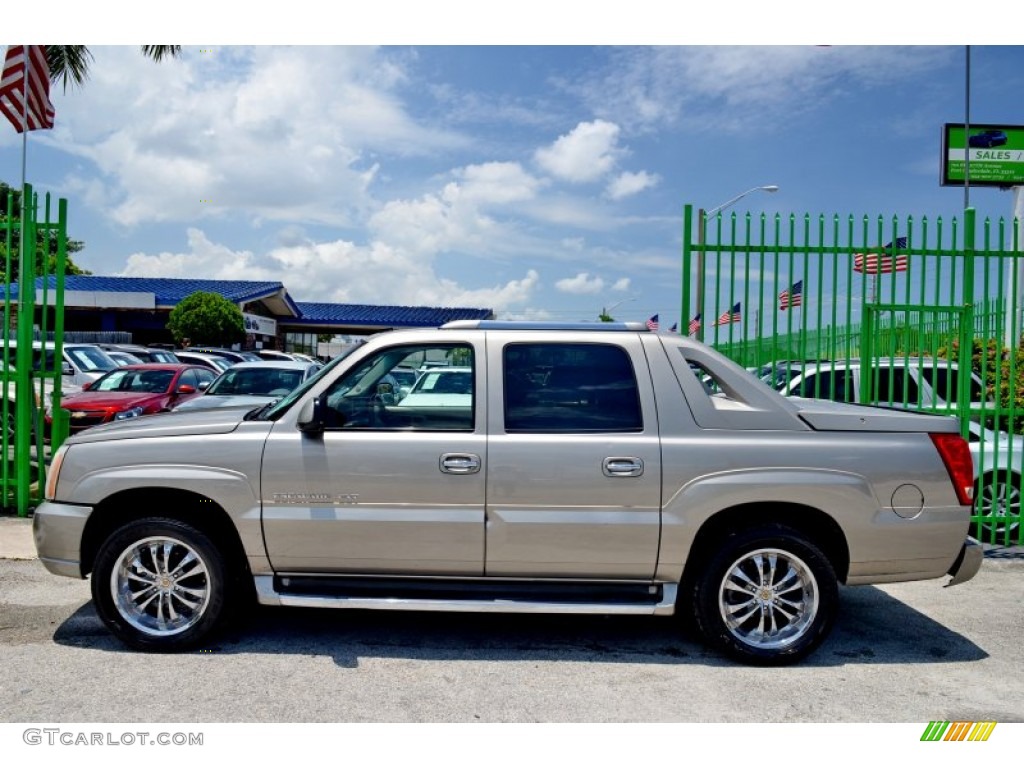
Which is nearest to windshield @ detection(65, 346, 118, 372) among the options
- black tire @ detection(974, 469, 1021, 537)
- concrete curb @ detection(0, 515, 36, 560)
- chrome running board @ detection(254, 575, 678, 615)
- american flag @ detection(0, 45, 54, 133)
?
american flag @ detection(0, 45, 54, 133)

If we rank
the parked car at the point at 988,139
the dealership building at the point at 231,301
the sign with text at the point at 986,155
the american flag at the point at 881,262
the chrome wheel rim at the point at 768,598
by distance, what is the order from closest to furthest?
the chrome wheel rim at the point at 768,598 → the american flag at the point at 881,262 → the sign with text at the point at 986,155 → the parked car at the point at 988,139 → the dealership building at the point at 231,301

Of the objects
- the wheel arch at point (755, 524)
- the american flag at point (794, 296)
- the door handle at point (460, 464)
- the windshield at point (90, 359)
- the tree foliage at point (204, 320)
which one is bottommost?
the wheel arch at point (755, 524)

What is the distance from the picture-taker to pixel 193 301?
38000 mm

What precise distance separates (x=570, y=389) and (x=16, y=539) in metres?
5.54

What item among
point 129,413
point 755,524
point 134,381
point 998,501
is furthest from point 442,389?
point 134,381

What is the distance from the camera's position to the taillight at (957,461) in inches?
181

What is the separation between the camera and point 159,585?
184 inches

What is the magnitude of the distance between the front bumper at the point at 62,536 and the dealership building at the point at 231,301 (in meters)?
29.0

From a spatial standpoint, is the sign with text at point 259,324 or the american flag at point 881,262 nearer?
the american flag at point 881,262

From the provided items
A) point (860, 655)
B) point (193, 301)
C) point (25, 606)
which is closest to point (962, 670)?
point (860, 655)

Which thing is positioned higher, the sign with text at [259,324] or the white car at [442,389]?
the sign with text at [259,324]

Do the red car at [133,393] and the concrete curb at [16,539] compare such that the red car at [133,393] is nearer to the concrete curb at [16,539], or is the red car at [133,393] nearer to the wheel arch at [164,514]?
the concrete curb at [16,539]

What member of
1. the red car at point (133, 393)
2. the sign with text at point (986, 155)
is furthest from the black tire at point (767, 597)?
the sign with text at point (986, 155)

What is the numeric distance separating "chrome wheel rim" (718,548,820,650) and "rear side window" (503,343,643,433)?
0.99m
